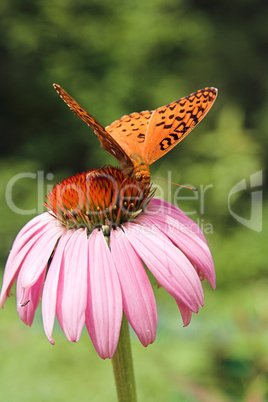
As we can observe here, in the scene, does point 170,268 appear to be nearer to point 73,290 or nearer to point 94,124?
point 73,290

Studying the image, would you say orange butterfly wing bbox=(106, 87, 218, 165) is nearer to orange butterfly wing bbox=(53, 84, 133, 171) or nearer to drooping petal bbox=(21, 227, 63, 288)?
orange butterfly wing bbox=(53, 84, 133, 171)

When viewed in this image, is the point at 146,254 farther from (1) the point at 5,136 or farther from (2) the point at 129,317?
(1) the point at 5,136

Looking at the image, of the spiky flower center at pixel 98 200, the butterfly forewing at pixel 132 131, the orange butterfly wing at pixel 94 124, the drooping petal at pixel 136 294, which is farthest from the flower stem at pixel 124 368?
the butterfly forewing at pixel 132 131

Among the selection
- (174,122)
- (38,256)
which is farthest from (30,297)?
(174,122)

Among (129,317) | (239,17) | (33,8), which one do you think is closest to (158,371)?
(129,317)

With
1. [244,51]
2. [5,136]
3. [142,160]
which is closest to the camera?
[142,160]

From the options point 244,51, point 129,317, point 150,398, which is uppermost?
point 244,51

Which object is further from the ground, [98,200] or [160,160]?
[160,160]

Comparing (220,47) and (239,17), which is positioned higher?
(239,17)
